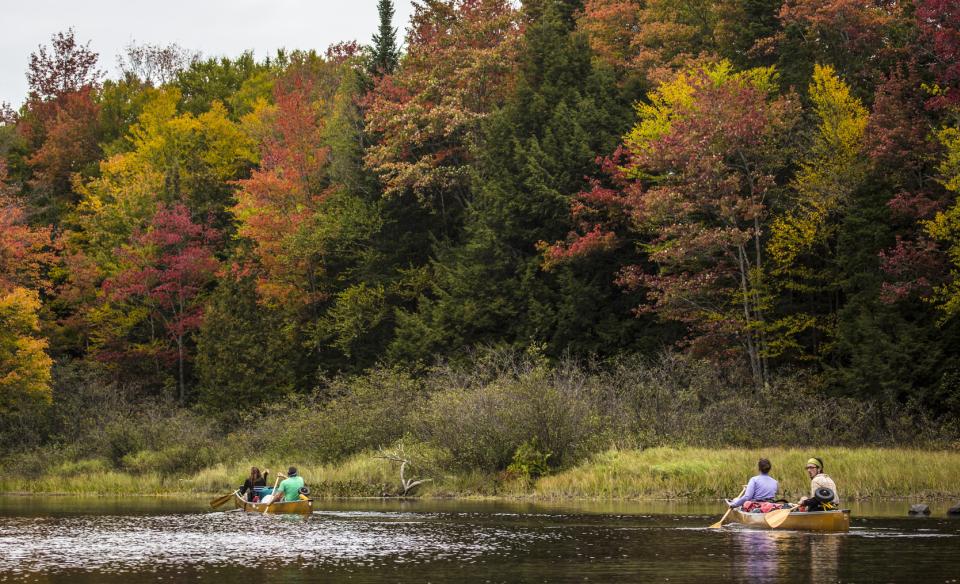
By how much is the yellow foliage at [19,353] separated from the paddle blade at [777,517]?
128 feet

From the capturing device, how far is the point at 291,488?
113 feet

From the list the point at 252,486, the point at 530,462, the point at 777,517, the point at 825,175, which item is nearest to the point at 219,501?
the point at 252,486

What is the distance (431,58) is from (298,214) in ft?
35.8

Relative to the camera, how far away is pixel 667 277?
4966 centimetres

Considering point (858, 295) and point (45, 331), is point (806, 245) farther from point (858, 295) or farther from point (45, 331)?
point (45, 331)

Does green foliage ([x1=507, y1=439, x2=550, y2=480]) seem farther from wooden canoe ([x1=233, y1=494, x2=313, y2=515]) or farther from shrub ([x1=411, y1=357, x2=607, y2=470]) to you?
wooden canoe ([x1=233, y1=494, x2=313, y2=515])

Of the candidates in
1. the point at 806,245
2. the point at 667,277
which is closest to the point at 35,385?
the point at 667,277

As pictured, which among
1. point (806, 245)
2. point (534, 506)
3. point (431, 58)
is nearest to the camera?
point (534, 506)

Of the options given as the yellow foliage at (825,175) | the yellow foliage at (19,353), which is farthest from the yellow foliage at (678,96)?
the yellow foliage at (19,353)

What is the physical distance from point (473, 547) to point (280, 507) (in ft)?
38.9

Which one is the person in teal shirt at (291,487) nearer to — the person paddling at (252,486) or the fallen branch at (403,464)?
the person paddling at (252,486)

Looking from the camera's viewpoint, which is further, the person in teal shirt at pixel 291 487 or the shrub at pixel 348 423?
the shrub at pixel 348 423

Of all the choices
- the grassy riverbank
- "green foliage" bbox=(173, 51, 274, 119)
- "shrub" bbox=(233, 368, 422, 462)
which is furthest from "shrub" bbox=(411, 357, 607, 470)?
"green foliage" bbox=(173, 51, 274, 119)

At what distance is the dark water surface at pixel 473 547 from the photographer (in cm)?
1998
